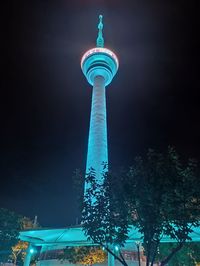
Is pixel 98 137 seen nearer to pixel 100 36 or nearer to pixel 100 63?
pixel 100 63

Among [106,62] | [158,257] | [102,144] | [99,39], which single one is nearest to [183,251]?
[158,257]

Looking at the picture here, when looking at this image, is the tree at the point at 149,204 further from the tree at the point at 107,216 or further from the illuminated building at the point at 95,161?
the illuminated building at the point at 95,161

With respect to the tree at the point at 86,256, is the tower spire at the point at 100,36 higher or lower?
higher

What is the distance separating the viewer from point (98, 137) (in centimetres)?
3969

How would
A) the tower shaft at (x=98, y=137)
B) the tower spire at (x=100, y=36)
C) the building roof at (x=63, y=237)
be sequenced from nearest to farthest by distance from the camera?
the building roof at (x=63, y=237)
the tower shaft at (x=98, y=137)
the tower spire at (x=100, y=36)

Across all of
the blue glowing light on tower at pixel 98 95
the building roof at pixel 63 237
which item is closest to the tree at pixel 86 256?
the building roof at pixel 63 237

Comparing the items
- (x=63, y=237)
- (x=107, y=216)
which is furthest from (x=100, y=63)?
(x=107, y=216)

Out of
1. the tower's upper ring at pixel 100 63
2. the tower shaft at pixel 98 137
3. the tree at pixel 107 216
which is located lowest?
the tree at pixel 107 216

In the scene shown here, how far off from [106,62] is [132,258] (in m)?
35.5

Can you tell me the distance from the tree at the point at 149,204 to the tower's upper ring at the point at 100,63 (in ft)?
133

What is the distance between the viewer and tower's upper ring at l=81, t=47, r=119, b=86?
49469 millimetres

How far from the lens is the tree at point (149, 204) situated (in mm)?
9336

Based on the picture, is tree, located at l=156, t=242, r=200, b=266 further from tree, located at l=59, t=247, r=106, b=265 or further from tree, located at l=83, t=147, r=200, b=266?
tree, located at l=83, t=147, r=200, b=266

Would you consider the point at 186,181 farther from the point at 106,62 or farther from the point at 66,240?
the point at 106,62
